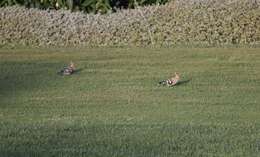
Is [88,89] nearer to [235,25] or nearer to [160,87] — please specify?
[160,87]

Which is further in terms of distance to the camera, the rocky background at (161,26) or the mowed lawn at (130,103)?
the rocky background at (161,26)

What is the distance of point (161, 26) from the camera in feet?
70.4

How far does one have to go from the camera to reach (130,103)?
12.5 m

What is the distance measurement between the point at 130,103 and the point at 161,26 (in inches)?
358

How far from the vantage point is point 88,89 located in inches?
552

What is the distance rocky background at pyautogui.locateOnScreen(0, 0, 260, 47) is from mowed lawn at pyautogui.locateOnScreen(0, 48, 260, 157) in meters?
1.23

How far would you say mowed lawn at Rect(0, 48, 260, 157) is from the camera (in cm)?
906

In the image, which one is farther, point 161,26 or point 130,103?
point 161,26

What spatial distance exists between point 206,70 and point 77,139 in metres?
7.49

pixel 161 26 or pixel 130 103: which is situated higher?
pixel 130 103

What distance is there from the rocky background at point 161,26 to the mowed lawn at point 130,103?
1.23 meters

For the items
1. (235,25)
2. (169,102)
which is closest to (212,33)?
(235,25)

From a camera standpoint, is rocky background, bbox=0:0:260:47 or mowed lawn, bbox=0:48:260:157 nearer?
mowed lawn, bbox=0:48:260:157

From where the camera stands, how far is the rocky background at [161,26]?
2138 centimetres
